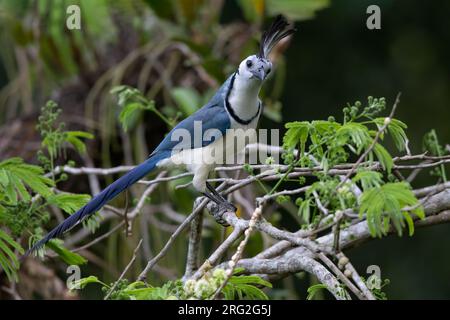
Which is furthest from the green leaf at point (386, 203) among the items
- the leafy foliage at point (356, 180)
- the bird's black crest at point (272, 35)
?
the bird's black crest at point (272, 35)

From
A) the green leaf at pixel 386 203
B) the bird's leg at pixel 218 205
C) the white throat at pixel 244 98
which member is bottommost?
the green leaf at pixel 386 203

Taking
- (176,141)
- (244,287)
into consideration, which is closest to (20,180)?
(176,141)

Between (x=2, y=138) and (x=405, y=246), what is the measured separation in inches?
114

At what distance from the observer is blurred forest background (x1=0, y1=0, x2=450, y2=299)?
3.60m

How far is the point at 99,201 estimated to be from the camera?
2203 millimetres

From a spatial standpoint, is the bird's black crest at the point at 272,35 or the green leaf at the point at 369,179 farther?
the bird's black crest at the point at 272,35

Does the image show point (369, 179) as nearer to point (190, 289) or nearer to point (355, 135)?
point (355, 135)

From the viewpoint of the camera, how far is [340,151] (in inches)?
66.0

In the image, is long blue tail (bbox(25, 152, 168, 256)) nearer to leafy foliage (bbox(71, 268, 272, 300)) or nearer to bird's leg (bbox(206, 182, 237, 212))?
bird's leg (bbox(206, 182, 237, 212))

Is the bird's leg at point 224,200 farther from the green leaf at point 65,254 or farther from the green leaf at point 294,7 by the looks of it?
the green leaf at point 294,7

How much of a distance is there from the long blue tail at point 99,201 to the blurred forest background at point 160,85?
1.36 ft

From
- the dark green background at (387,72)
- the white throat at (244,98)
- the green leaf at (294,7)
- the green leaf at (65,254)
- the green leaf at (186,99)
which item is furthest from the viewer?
the dark green background at (387,72)

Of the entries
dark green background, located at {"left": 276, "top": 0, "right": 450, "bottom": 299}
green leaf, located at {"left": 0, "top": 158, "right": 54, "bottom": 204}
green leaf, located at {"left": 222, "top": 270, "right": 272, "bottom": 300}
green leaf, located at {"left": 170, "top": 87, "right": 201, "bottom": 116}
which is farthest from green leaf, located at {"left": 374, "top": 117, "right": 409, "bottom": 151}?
dark green background, located at {"left": 276, "top": 0, "right": 450, "bottom": 299}

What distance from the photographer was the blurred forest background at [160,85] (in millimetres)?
3596
